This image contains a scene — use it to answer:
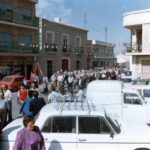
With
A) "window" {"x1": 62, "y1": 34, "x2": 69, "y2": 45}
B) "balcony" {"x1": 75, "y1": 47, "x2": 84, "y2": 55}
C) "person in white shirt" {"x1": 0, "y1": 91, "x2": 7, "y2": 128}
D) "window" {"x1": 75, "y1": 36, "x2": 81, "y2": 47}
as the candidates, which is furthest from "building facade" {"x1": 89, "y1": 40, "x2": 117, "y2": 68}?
"person in white shirt" {"x1": 0, "y1": 91, "x2": 7, "y2": 128}

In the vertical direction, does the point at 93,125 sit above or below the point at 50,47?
below

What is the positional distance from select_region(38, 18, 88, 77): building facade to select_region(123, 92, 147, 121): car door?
3115 centimetres

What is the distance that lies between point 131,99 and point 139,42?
24610 millimetres

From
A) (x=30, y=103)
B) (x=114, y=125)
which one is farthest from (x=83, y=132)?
(x=30, y=103)

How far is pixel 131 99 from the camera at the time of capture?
48.1 ft

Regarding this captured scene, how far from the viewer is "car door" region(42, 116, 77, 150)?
8133mm

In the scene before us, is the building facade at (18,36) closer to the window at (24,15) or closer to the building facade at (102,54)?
the window at (24,15)

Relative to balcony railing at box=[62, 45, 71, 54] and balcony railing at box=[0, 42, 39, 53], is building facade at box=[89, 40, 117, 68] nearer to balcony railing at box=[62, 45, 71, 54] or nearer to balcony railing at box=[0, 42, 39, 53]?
balcony railing at box=[62, 45, 71, 54]

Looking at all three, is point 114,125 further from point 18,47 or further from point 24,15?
point 24,15

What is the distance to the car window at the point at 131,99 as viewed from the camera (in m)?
14.6

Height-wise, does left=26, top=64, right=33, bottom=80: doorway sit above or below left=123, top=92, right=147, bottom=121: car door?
above

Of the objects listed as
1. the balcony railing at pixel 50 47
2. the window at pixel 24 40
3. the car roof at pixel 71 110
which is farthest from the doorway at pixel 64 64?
the car roof at pixel 71 110

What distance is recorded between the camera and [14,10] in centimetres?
4062

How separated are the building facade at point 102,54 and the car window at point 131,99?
163ft
